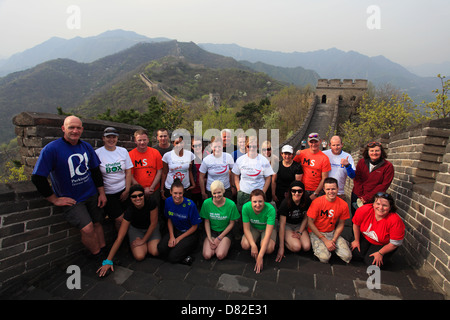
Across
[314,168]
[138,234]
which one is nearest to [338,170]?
[314,168]

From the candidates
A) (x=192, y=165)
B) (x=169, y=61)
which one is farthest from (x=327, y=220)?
(x=169, y=61)

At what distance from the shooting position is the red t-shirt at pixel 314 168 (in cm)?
368

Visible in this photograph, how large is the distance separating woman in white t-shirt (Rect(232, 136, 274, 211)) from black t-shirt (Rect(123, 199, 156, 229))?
1384mm

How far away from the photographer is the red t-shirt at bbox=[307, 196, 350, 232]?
3.17m

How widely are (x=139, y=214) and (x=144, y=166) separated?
74cm

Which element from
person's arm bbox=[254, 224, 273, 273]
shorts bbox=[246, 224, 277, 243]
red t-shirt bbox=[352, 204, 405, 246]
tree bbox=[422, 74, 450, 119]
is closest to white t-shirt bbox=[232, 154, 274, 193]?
shorts bbox=[246, 224, 277, 243]

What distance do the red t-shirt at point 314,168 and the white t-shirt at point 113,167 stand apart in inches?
109

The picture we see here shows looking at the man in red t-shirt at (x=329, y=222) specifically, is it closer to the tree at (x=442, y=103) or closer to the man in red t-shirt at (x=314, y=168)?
the man in red t-shirt at (x=314, y=168)

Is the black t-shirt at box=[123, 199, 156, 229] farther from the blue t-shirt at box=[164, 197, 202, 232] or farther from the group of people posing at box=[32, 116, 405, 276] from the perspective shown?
the blue t-shirt at box=[164, 197, 202, 232]

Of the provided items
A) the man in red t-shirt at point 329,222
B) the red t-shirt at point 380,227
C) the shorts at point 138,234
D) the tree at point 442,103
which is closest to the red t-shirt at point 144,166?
the shorts at point 138,234

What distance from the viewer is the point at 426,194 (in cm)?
284
